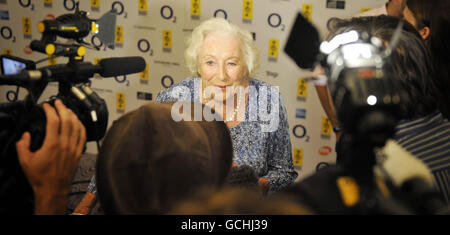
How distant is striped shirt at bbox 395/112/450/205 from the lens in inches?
31.3

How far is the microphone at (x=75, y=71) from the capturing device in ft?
2.50

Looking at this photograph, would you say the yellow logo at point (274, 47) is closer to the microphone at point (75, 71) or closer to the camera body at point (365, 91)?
the microphone at point (75, 71)

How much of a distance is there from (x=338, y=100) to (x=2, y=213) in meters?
0.69

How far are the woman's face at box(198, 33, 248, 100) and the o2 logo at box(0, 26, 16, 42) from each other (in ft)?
7.57

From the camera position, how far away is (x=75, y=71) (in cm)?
86

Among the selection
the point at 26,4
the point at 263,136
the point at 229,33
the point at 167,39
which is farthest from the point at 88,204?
the point at 26,4

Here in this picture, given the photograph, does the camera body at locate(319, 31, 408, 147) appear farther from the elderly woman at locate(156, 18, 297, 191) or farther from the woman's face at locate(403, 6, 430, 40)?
the elderly woman at locate(156, 18, 297, 191)

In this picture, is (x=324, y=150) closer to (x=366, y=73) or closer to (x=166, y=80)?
(x=166, y=80)

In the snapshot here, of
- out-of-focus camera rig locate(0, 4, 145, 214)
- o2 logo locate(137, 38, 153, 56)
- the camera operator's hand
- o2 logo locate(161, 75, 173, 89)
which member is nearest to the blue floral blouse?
out-of-focus camera rig locate(0, 4, 145, 214)

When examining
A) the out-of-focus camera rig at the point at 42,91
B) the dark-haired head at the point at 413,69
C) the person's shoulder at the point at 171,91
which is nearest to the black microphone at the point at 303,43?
the dark-haired head at the point at 413,69

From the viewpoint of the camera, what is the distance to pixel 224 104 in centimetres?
183

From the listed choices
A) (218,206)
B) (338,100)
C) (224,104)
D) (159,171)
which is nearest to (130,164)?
(159,171)

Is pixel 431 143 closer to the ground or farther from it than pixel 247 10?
closer to the ground

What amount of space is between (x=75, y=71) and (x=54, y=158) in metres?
0.23
